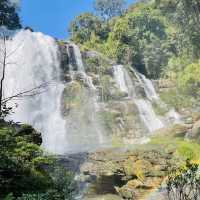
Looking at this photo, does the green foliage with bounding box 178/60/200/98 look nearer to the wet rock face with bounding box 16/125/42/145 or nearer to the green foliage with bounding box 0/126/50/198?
the wet rock face with bounding box 16/125/42/145

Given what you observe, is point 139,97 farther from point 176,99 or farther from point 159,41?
point 159,41

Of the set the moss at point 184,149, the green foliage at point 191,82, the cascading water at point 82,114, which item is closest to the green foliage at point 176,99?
the green foliage at point 191,82

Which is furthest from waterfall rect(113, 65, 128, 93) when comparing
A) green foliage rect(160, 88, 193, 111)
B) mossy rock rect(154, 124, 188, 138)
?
mossy rock rect(154, 124, 188, 138)

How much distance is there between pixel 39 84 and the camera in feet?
145

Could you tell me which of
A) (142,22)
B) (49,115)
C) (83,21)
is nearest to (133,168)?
(49,115)

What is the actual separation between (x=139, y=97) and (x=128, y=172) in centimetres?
2169

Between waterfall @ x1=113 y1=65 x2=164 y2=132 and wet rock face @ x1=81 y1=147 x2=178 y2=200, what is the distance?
49.1ft

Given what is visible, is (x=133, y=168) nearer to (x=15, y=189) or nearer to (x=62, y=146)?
(x=15, y=189)

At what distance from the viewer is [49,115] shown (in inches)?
1561

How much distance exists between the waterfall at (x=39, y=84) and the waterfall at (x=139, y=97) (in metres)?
6.56

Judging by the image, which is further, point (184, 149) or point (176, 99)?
point (176, 99)

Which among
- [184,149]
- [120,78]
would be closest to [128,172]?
[184,149]

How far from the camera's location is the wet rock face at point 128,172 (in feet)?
67.1

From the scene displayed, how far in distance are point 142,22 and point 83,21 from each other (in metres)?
9.38
